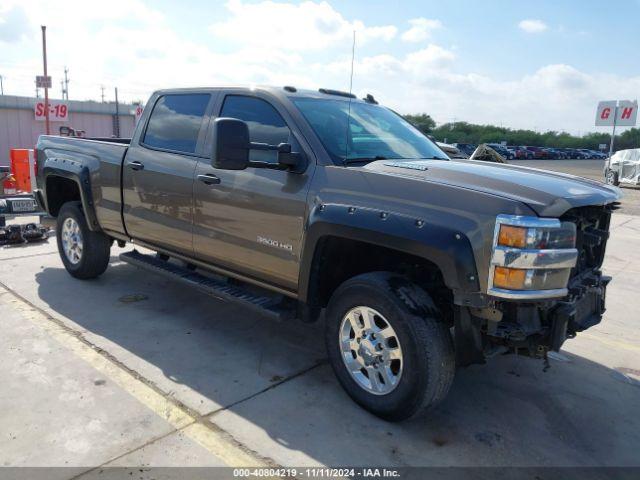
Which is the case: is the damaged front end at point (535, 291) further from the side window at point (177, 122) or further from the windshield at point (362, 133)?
the side window at point (177, 122)

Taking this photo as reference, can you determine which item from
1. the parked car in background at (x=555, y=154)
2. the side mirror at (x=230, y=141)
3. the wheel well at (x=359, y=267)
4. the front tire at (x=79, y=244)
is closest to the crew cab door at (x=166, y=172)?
the front tire at (x=79, y=244)

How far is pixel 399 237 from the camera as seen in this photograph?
303cm

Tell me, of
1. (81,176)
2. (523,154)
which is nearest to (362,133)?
(81,176)

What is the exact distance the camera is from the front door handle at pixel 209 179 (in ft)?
13.4

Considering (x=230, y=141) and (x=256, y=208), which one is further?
(x=256, y=208)

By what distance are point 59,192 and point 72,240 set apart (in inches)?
25.9

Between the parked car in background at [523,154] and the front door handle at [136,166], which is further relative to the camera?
the parked car in background at [523,154]

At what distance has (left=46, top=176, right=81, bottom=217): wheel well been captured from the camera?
20.1ft

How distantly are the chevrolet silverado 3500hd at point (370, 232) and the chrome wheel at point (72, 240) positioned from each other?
4.19ft

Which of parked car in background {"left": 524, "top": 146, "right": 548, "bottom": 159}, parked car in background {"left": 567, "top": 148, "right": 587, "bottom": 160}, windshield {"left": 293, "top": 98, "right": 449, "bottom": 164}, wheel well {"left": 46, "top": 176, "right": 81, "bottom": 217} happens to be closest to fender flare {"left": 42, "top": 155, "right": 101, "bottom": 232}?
wheel well {"left": 46, "top": 176, "right": 81, "bottom": 217}

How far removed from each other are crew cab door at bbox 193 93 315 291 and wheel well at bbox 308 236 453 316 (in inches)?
6.8

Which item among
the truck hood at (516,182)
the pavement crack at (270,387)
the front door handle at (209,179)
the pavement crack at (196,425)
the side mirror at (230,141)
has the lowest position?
the pavement crack at (196,425)

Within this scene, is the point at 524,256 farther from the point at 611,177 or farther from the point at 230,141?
the point at 611,177

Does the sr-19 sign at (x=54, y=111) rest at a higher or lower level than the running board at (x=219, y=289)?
higher
